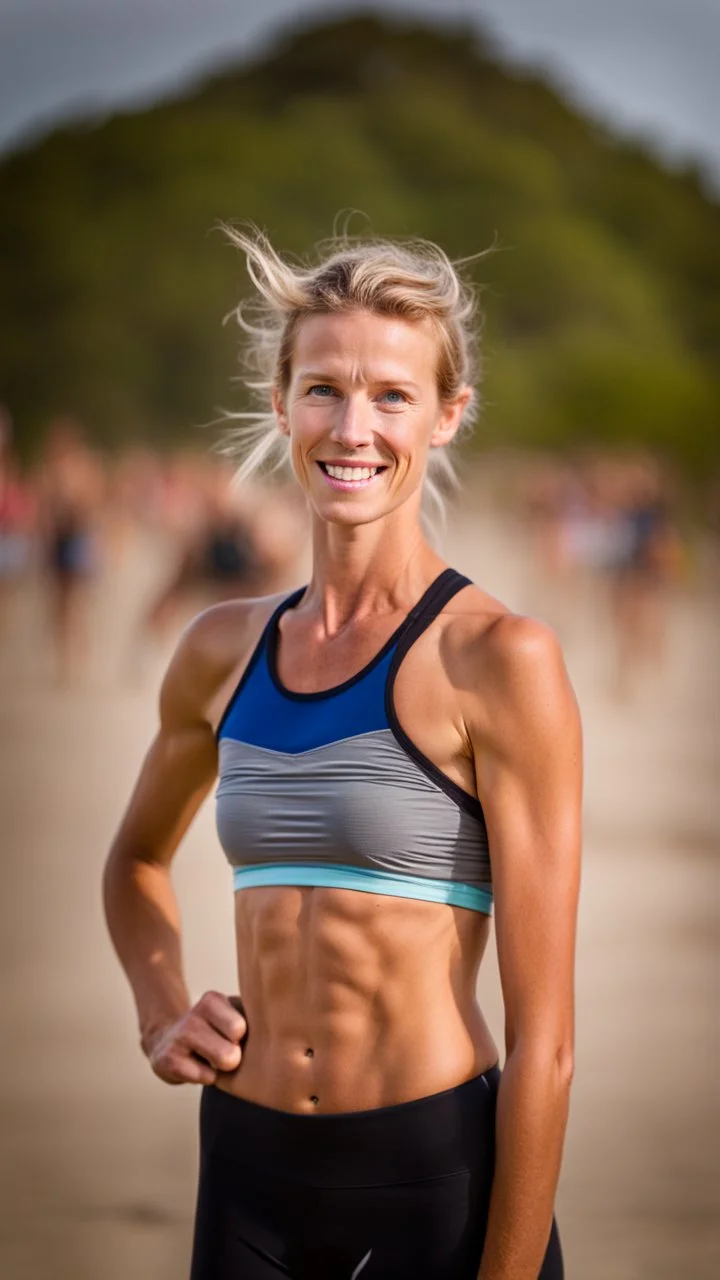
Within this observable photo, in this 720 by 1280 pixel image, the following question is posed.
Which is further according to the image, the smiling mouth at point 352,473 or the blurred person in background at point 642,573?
the blurred person in background at point 642,573

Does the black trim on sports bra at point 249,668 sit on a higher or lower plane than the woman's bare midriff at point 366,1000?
higher

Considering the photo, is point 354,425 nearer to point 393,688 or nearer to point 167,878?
point 393,688

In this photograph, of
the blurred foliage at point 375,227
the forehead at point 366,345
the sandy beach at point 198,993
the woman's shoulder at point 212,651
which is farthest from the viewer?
the blurred foliage at point 375,227

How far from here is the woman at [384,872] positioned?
2.04 m

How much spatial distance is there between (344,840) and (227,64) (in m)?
137

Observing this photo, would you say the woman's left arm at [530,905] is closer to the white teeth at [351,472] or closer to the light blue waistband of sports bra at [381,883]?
the light blue waistband of sports bra at [381,883]

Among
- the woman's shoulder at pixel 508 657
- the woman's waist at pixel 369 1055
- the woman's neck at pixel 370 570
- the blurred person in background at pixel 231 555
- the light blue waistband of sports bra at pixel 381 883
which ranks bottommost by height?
the woman's waist at pixel 369 1055

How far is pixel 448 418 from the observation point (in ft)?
7.64

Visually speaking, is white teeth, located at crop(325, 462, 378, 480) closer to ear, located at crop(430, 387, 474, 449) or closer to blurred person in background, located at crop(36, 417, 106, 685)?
ear, located at crop(430, 387, 474, 449)

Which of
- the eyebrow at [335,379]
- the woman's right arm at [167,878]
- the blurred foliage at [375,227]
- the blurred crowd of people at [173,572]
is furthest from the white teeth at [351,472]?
the blurred foliage at [375,227]

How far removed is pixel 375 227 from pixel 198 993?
94.8 meters

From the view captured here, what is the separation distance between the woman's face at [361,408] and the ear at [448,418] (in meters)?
0.04

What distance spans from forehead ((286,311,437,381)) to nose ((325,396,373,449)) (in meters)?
0.04

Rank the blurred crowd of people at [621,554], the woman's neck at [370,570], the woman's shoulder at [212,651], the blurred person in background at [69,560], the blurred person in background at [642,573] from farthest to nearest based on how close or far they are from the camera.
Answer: the blurred crowd of people at [621,554] → the blurred person in background at [642,573] → the blurred person in background at [69,560] → the woman's shoulder at [212,651] → the woman's neck at [370,570]
